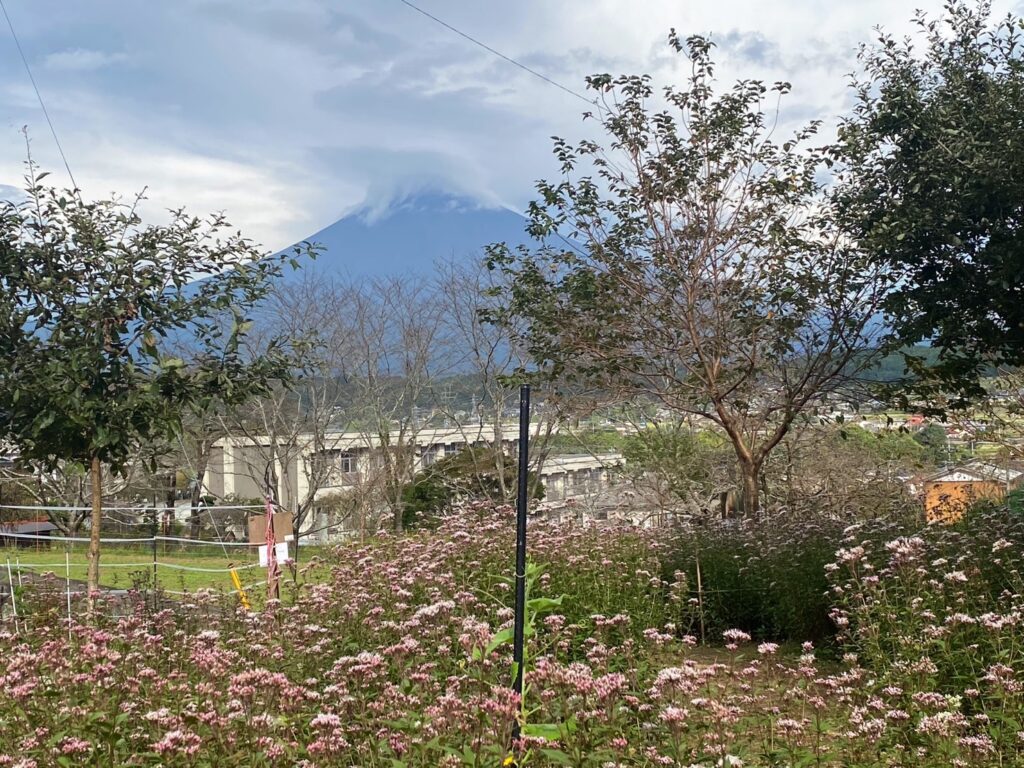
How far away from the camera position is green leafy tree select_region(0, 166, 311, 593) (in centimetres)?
524

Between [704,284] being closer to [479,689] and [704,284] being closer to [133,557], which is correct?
[479,689]

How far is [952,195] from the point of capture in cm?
561

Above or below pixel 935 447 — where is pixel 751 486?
below

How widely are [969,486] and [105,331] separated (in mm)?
8490

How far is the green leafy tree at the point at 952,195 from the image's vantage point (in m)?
5.36

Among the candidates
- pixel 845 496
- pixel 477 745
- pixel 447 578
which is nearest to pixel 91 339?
pixel 447 578

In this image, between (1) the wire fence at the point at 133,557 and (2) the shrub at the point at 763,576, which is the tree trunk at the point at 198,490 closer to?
(1) the wire fence at the point at 133,557

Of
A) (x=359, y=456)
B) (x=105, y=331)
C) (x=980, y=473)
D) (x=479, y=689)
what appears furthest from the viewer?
(x=359, y=456)

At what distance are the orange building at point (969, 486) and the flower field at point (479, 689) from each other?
2.51 metres

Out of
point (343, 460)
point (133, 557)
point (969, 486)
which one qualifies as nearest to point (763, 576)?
point (969, 486)

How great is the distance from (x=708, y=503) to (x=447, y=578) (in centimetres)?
992

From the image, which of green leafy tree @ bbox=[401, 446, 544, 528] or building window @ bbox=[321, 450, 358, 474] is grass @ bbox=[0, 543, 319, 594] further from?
green leafy tree @ bbox=[401, 446, 544, 528]

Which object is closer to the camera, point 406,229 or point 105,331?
point 105,331

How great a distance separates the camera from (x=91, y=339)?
5457 mm
